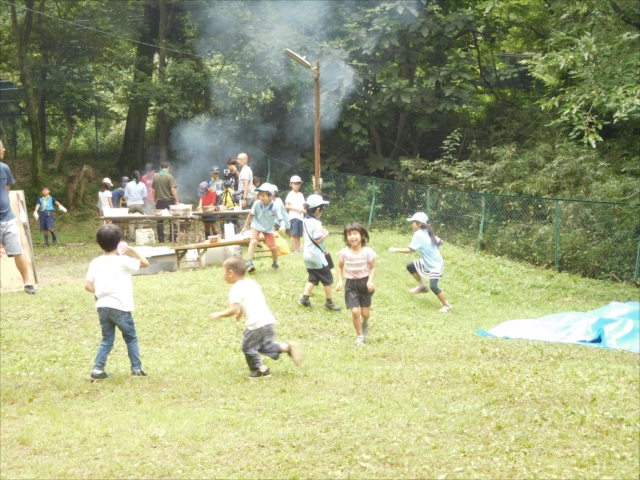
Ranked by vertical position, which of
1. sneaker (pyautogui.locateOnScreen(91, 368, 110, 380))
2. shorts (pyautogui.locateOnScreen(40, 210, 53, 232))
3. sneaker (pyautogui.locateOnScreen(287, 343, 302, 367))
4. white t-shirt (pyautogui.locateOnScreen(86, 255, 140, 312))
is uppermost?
white t-shirt (pyautogui.locateOnScreen(86, 255, 140, 312))

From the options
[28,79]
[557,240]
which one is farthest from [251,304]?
[28,79]

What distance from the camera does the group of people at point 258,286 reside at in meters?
7.51

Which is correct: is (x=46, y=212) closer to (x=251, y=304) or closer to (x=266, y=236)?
(x=266, y=236)

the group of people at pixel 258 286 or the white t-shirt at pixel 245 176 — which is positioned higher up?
the white t-shirt at pixel 245 176

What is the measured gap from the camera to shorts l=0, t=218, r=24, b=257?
412 inches

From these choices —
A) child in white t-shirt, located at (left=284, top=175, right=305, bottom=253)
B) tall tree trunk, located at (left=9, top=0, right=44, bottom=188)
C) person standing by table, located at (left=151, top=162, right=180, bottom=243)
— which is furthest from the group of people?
tall tree trunk, located at (left=9, top=0, right=44, bottom=188)

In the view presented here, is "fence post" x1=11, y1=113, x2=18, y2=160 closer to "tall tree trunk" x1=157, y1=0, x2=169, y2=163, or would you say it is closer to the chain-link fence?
"tall tree trunk" x1=157, y1=0, x2=169, y2=163

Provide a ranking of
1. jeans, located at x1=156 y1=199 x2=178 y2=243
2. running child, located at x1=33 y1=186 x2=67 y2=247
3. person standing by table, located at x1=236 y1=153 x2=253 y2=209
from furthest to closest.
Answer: running child, located at x1=33 y1=186 x2=67 y2=247 < jeans, located at x1=156 y1=199 x2=178 y2=243 < person standing by table, located at x1=236 y1=153 x2=253 y2=209

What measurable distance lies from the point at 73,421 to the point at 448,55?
18.6 metres

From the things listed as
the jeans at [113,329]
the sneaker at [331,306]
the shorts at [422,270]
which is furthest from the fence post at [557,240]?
the jeans at [113,329]

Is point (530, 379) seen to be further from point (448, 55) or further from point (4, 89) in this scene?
point (4, 89)

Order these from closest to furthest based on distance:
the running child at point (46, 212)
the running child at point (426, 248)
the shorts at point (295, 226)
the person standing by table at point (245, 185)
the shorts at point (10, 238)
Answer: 1. the shorts at point (10, 238)
2. the running child at point (426, 248)
3. the shorts at point (295, 226)
4. the person standing by table at point (245, 185)
5. the running child at point (46, 212)

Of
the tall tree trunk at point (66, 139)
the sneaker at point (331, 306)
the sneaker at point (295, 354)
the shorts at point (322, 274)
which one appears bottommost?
the sneaker at point (331, 306)

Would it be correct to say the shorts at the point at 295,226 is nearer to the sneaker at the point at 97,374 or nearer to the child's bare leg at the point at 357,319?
the child's bare leg at the point at 357,319
